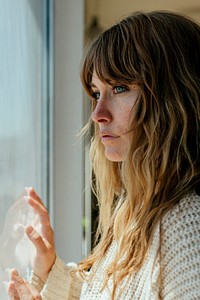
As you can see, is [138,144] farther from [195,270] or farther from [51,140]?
[51,140]

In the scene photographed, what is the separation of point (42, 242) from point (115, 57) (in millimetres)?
463

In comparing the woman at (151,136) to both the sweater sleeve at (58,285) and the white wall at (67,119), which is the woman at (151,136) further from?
the white wall at (67,119)

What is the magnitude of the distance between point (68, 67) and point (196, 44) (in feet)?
2.00

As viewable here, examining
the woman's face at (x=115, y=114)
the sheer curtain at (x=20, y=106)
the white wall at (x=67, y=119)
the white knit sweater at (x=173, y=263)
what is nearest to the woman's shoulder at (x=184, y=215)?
the white knit sweater at (x=173, y=263)

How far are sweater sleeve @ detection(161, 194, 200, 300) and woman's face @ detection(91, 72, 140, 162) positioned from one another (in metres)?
0.18

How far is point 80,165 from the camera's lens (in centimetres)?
171

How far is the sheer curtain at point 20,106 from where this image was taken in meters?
1.32

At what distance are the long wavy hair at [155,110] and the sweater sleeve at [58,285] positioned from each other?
24 centimetres

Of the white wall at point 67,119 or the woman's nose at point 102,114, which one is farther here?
the white wall at point 67,119

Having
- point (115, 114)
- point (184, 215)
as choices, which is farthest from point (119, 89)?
point (184, 215)

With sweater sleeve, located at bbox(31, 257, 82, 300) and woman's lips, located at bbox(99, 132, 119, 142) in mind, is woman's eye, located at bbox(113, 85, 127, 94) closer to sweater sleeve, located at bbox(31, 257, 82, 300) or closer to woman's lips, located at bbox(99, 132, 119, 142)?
woman's lips, located at bbox(99, 132, 119, 142)

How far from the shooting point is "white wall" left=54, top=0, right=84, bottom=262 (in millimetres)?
1668

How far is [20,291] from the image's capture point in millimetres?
1185

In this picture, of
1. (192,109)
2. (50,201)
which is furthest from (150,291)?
(50,201)
